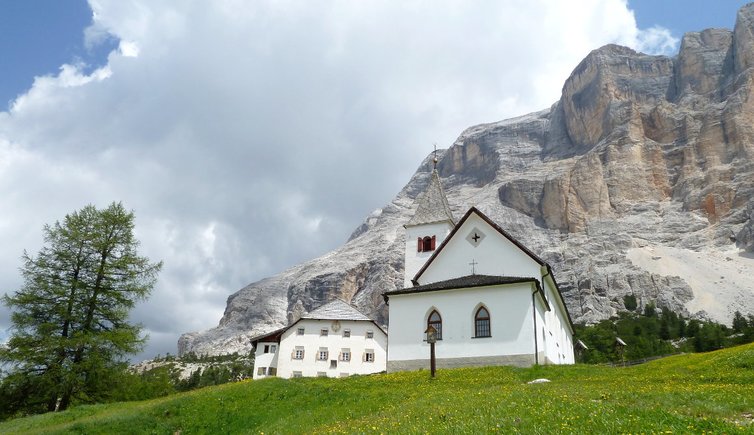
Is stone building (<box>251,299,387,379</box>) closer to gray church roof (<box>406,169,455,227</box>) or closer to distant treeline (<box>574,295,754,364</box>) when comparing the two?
gray church roof (<box>406,169,455,227</box>)

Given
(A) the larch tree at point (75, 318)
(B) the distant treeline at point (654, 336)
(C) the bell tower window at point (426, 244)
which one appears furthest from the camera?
(B) the distant treeline at point (654, 336)

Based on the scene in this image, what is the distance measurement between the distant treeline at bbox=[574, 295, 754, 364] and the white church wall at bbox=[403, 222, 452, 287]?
29092 millimetres

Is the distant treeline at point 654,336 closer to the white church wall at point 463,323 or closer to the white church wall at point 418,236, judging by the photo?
the white church wall at point 418,236

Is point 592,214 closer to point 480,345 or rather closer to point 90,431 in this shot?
point 480,345

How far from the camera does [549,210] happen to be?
181 metres

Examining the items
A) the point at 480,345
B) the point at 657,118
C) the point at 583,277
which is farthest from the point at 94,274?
the point at 657,118

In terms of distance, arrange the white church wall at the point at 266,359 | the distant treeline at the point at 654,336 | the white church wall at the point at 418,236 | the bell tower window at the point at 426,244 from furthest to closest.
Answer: the distant treeline at the point at 654,336
the white church wall at the point at 266,359
the bell tower window at the point at 426,244
the white church wall at the point at 418,236

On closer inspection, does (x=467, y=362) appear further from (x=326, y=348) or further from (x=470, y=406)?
(x=326, y=348)

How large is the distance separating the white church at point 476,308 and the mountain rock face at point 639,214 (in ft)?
362

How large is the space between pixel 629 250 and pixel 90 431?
517 feet

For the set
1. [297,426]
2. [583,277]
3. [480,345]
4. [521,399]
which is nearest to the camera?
[521,399]

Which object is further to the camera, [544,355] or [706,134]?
[706,134]

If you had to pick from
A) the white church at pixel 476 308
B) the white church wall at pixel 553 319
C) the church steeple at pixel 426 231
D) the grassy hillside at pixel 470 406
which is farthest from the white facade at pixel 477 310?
the church steeple at pixel 426 231

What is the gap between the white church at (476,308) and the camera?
88.9 feet
